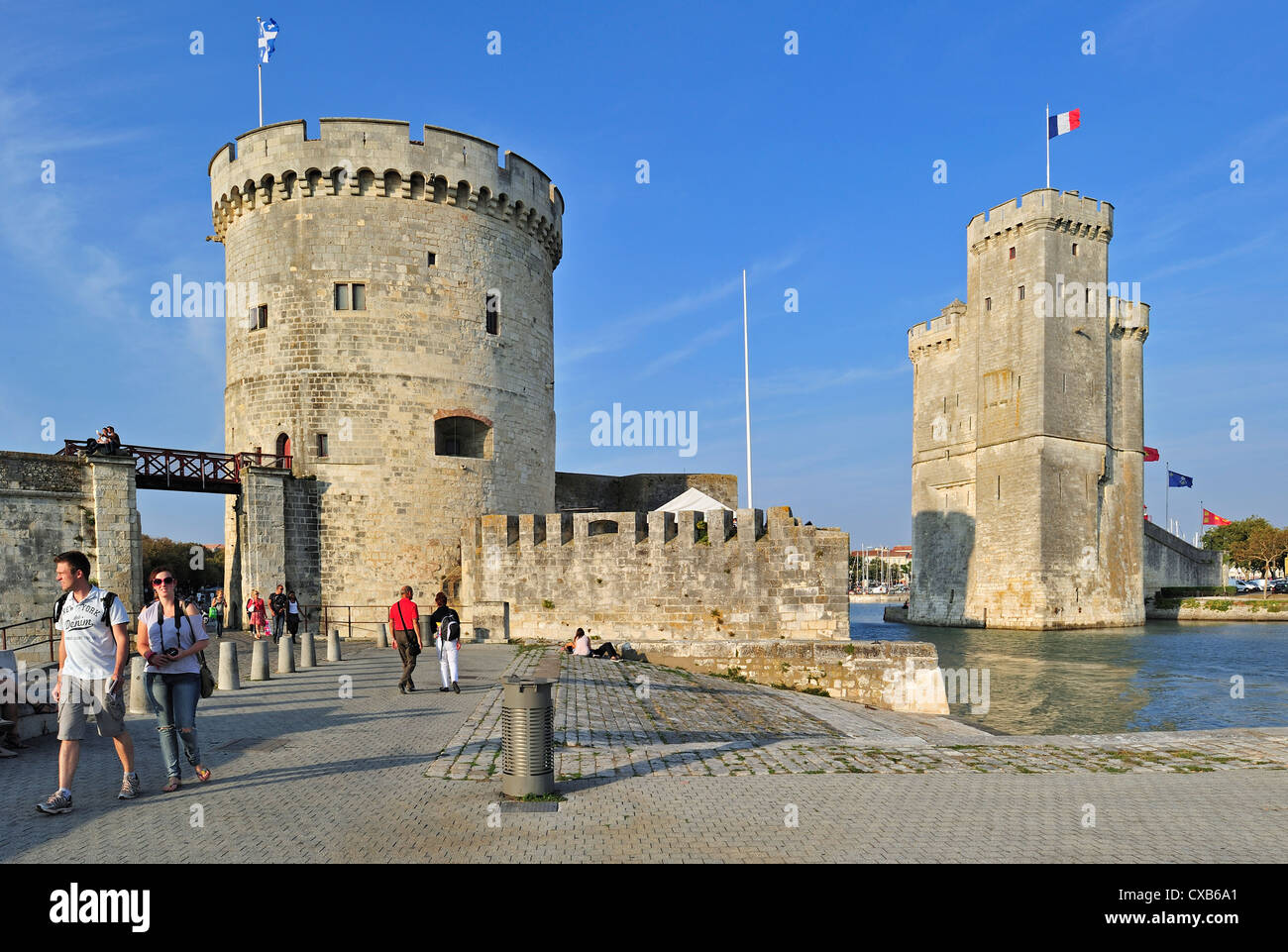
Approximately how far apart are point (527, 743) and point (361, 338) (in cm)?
1826

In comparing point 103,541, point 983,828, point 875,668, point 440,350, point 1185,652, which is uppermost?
point 440,350

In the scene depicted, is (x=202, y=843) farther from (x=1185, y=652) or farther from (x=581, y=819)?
(x=1185, y=652)

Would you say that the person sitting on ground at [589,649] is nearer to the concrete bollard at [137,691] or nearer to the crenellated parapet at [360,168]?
the concrete bollard at [137,691]

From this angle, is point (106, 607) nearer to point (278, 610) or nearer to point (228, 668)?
point (228, 668)

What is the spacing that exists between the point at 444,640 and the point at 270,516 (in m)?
11.5

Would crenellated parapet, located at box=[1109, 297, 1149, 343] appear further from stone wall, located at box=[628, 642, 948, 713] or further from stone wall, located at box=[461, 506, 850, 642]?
stone wall, located at box=[628, 642, 948, 713]

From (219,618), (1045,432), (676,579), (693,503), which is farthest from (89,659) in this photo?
(1045,432)

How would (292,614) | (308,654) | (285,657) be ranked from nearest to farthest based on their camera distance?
(285,657)
(308,654)
(292,614)

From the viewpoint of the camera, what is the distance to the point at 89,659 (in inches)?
242

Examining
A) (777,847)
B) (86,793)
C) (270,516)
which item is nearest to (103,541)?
(270,516)

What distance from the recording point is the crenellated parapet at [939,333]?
171 feet

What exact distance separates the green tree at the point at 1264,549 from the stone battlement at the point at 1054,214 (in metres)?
33.7

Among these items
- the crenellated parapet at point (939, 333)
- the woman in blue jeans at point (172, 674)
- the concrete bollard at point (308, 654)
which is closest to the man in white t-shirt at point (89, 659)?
the woman in blue jeans at point (172, 674)

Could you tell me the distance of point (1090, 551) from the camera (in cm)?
4528
